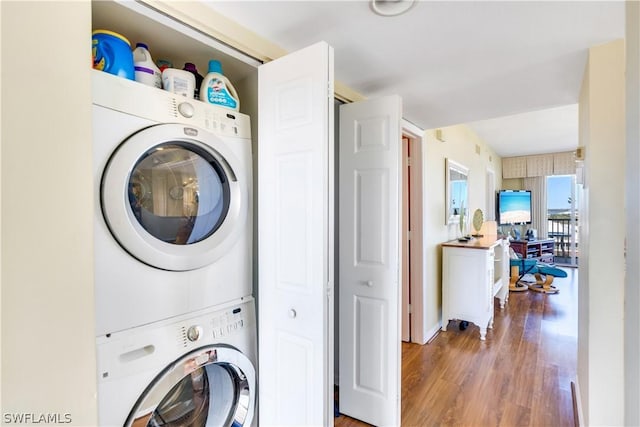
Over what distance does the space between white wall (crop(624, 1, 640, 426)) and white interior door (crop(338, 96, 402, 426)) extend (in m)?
1.10

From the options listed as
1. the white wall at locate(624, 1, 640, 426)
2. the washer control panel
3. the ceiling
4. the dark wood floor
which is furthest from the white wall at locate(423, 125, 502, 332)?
the white wall at locate(624, 1, 640, 426)

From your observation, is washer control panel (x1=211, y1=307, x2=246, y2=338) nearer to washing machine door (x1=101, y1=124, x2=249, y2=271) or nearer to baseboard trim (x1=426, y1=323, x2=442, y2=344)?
washing machine door (x1=101, y1=124, x2=249, y2=271)

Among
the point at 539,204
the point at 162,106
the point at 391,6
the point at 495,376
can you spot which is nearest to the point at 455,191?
the point at 495,376

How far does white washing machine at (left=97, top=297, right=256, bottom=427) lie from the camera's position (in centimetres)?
92

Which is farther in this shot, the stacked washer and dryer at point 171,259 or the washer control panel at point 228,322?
the washer control panel at point 228,322

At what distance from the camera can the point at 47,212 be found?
0.50m

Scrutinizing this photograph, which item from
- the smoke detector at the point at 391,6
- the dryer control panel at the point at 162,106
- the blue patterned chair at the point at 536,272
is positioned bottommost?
the blue patterned chair at the point at 536,272

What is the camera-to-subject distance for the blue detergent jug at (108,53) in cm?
98

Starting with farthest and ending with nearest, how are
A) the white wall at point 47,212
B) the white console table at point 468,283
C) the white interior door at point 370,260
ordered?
the white console table at point 468,283 → the white interior door at point 370,260 → the white wall at point 47,212

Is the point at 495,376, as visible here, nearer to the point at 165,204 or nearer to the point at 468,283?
the point at 468,283

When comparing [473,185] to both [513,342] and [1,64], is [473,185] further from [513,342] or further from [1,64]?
[1,64]

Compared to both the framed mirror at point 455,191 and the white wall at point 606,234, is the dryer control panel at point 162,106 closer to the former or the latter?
the white wall at point 606,234

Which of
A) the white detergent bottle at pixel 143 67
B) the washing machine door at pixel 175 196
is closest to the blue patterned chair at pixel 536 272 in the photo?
the washing machine door at pixel 175 196

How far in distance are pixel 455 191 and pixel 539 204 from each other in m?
4.22
